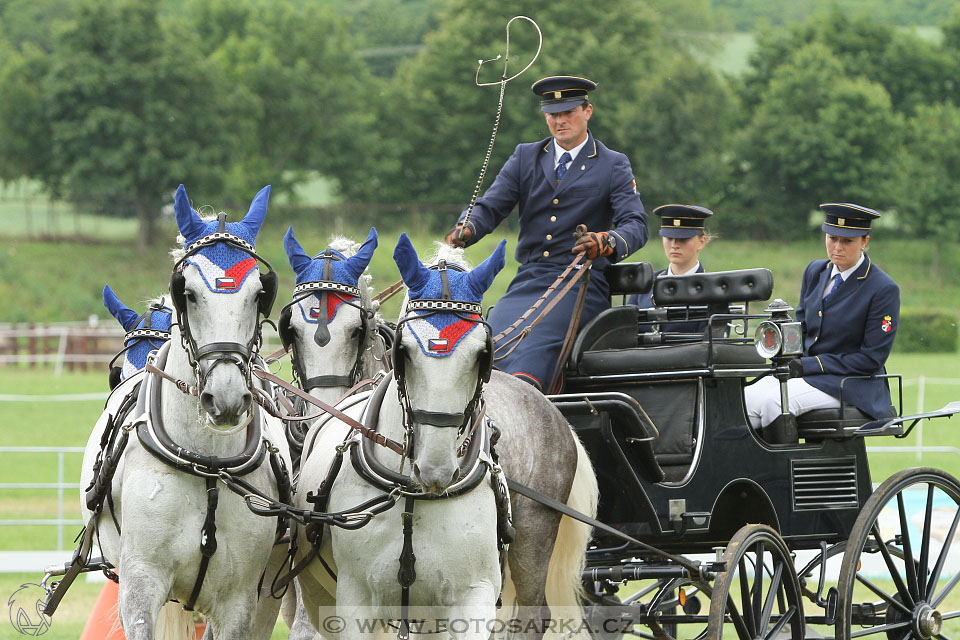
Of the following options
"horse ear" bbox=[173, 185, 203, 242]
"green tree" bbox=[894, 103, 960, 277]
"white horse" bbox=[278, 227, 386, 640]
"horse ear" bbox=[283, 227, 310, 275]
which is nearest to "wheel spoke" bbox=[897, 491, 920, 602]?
"white horse" bbox=[278, 227, 386, 640]

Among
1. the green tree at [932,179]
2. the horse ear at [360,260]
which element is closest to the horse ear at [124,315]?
the horse ear at [360,260]

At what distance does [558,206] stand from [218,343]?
87.4 inches

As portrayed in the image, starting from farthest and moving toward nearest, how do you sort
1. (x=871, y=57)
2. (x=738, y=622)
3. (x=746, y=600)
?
(x=871, y=57) → (x=746, y=600) → (x=738, y=622)

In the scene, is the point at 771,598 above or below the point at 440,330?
below

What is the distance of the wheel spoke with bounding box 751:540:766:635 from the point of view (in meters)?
5.30

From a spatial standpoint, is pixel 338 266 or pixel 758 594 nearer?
pixel 758 594

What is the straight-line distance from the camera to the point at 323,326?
17.8 feet

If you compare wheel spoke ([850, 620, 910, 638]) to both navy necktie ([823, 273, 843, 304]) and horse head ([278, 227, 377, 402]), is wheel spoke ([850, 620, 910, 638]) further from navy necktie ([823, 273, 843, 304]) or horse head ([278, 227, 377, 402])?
horse head ([278, 227, 377, 402])

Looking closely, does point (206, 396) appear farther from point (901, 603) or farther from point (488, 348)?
point (901, 603)

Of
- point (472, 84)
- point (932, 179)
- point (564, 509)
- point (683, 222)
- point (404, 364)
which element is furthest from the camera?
point (472, 84)

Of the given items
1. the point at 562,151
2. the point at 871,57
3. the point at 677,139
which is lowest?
the point at 677,139

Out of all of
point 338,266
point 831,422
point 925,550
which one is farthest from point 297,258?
point 925,550

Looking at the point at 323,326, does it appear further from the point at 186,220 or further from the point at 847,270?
the point at 847,270

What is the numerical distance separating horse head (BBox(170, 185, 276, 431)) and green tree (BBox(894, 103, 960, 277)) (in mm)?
38767
